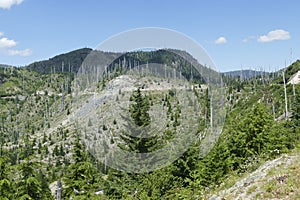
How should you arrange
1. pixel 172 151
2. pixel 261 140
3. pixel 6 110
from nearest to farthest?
pixel 172 151
pixel 261 140
pixel 6 110

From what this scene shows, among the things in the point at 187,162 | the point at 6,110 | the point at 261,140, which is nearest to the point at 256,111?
the point at 261,140

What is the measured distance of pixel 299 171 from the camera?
9844 millimetres

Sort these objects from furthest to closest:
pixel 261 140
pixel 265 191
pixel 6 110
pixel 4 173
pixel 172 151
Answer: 1. pixel 6 110
2. pixel 261 140
3. pixel 172 151
4. pixel 4 173
5. pixel 265 191

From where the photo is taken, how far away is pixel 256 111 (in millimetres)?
24703

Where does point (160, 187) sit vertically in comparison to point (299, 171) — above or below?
below

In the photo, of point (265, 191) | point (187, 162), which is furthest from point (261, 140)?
point (265, 191)

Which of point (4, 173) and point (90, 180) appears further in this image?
point (90, 180)

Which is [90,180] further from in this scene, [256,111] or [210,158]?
[256,111]

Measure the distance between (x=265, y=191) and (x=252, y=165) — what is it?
563 cm

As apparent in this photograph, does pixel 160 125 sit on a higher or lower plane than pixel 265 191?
higher

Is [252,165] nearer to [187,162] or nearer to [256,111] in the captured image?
[187,162]

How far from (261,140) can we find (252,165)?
→ 30.2ft

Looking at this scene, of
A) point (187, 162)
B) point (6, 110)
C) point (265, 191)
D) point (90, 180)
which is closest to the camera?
point (265, 191)

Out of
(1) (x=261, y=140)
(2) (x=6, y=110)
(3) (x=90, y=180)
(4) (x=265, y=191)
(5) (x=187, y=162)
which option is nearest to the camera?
(4) (x=265, y=191)
